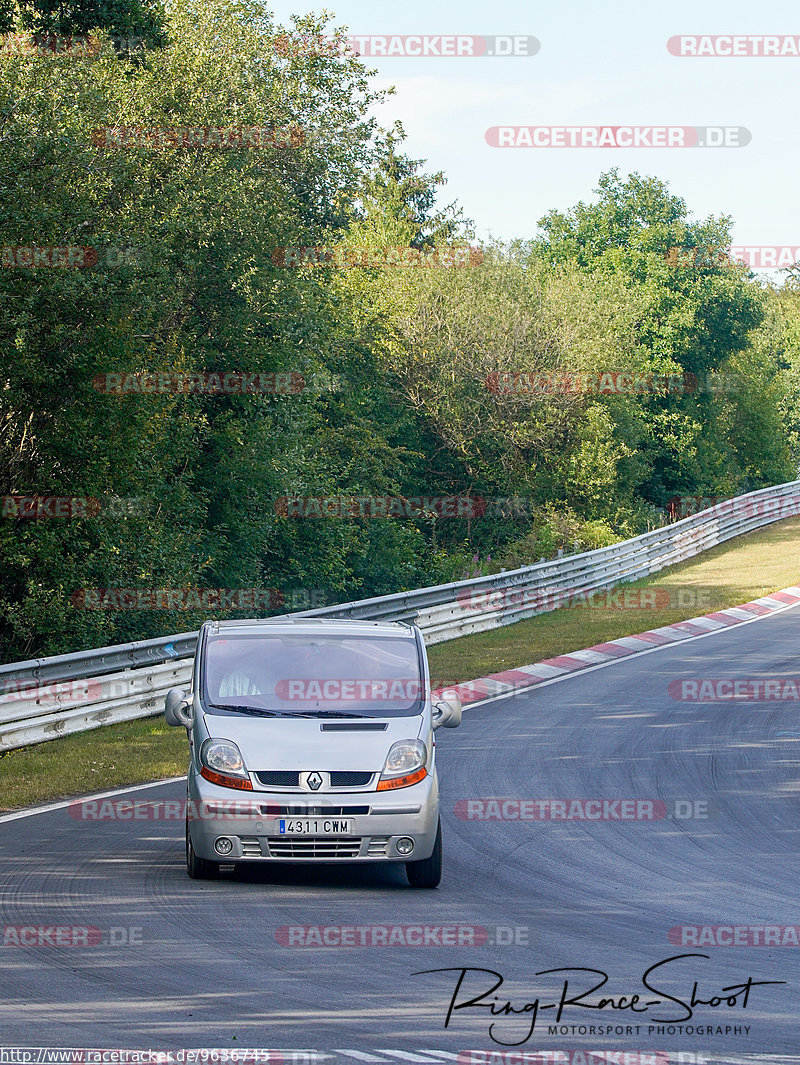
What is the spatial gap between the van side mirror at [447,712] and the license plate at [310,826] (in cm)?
121

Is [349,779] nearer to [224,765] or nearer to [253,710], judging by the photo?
[224,765]

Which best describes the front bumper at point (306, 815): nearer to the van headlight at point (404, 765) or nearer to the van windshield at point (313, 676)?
the van headlight at point (404, 765)

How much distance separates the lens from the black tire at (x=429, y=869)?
8773mm

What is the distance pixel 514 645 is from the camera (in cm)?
Answer: 2320

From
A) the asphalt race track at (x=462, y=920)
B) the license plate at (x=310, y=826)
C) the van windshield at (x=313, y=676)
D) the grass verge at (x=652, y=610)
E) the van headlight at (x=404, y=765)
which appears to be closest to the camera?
the asphalt race track at (x=462, y=920)

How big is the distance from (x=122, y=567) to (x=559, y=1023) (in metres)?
17.1

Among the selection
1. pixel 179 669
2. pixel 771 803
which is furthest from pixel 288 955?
pixel 179 669

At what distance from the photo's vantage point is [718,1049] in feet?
18.7

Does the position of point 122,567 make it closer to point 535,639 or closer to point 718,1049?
point 535,639

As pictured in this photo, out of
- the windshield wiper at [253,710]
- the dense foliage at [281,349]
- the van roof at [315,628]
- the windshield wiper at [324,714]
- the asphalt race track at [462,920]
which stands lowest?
the asphalt race track at [462,920]

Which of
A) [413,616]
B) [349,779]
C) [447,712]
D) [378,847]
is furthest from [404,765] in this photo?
[413,616]

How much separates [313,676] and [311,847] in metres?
1.43

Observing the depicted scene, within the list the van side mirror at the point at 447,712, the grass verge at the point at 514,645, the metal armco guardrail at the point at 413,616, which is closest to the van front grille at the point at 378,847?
the van side mirror at the point at 447,712

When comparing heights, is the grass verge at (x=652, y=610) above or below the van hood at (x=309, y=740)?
below
